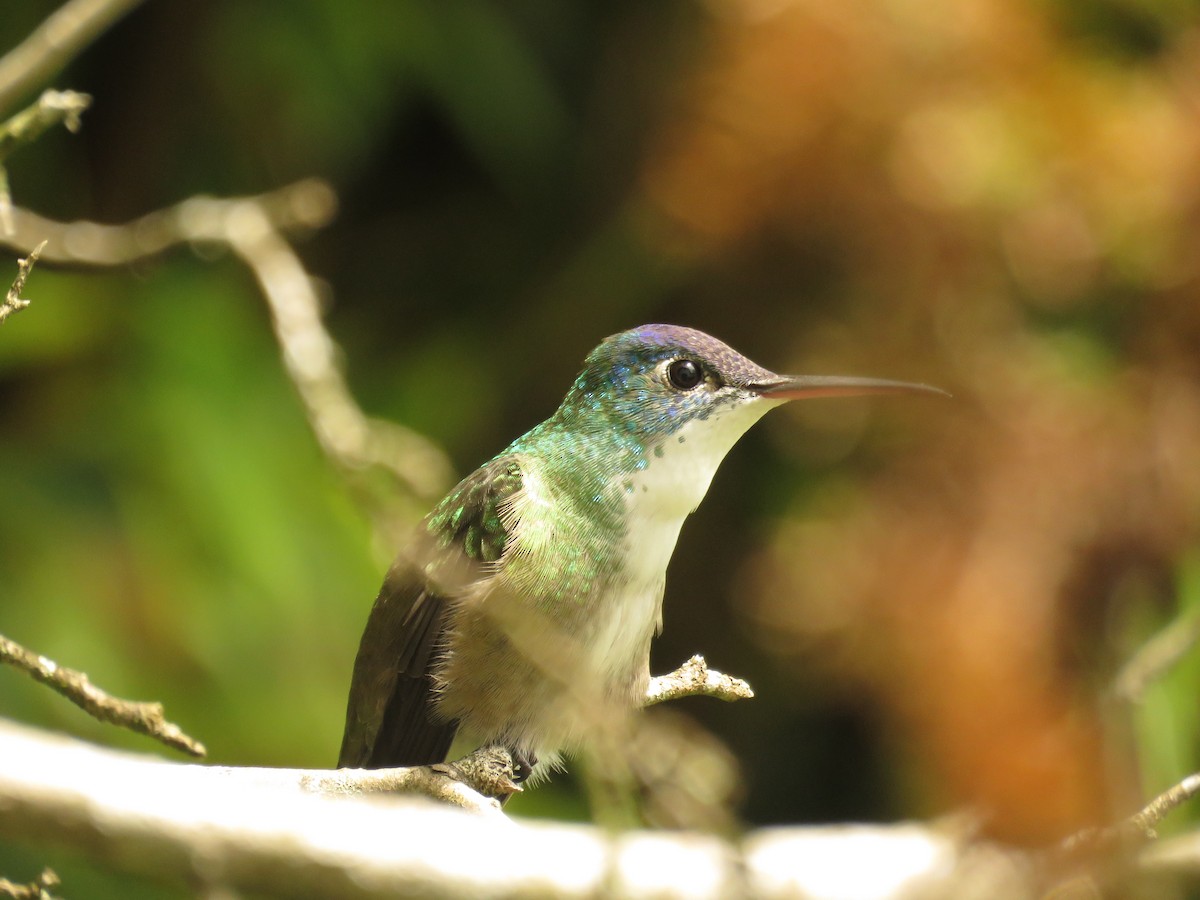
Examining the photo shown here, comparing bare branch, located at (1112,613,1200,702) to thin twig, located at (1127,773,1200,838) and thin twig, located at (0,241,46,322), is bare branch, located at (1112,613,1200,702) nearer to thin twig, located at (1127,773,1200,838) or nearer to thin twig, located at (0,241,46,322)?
thin twig, located at (1127,773,1200,838)

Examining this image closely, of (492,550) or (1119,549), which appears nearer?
(492,550)

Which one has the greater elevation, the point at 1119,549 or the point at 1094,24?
the point at 1094,24

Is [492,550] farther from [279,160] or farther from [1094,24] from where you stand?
[1094,24]

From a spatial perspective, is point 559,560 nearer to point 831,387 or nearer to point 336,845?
point 831,387

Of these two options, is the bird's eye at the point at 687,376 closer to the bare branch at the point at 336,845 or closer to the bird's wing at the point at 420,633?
the bird's wing at the point at 420,633

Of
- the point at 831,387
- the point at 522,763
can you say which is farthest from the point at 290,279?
the point at 831,387

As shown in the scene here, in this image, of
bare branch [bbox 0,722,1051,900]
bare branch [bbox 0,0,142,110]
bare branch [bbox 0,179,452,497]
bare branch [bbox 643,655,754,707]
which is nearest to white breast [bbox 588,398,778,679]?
bare branch [bbox 643,655,754,707]

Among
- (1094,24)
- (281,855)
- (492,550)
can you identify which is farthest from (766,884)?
(1094,24)
